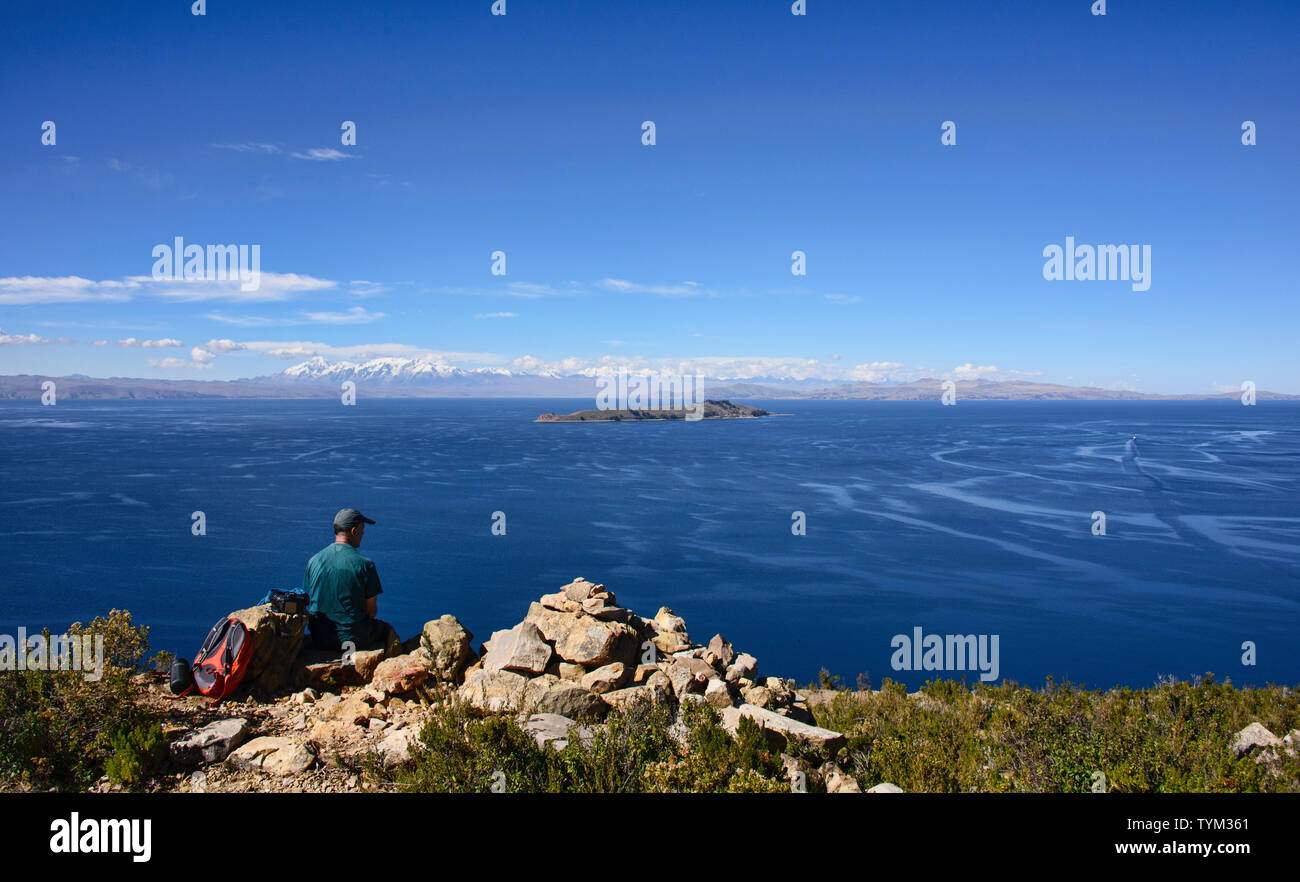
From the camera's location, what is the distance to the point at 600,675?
28.8 ft

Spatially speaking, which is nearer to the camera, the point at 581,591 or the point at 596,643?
the point at 596,643

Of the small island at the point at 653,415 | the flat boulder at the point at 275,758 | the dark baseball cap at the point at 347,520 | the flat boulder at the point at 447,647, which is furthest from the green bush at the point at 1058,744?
the small island at the point at 653,415

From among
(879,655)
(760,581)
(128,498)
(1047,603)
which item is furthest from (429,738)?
(128,498)

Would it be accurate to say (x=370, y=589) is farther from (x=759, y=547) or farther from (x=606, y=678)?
(x=759, y=547)

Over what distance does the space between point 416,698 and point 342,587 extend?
64.3 inches

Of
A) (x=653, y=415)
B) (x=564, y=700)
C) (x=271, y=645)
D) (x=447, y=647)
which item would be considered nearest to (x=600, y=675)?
(x=564, y=700)

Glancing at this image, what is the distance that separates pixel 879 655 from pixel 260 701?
20.6m

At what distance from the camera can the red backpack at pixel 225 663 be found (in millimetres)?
7695

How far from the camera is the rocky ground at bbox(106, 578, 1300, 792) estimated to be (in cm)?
636

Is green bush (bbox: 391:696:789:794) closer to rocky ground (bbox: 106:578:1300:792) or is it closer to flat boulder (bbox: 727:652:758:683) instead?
rocky ground (bbox: 106:578:1300:792)

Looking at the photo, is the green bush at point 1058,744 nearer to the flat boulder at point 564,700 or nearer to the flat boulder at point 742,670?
the flat boulder at point 742,670

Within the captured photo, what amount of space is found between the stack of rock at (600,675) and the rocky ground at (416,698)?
0.06 ft

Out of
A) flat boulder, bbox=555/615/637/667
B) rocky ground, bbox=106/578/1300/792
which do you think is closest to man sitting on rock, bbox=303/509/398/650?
rocky ground, bbox=106/578/1300/792

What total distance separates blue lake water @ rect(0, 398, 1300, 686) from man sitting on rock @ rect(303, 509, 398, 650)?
16379 mm
